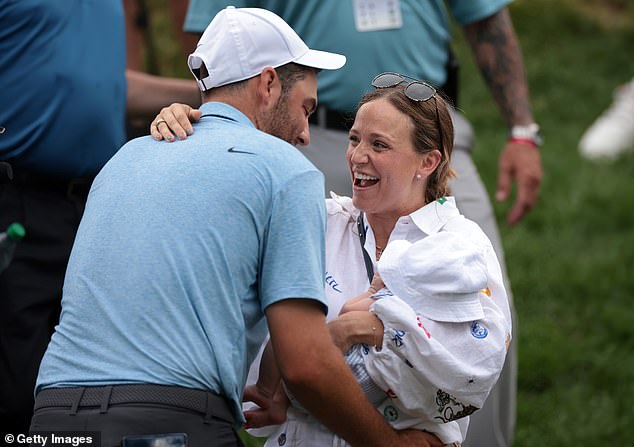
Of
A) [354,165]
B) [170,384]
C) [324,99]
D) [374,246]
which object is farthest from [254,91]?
[324,99]

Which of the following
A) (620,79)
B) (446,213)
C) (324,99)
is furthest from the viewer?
(620,79)

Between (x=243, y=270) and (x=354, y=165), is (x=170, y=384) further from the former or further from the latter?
(x=354, y=165)

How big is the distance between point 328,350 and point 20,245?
5.15 ft

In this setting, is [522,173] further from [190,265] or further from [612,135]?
[612,135]

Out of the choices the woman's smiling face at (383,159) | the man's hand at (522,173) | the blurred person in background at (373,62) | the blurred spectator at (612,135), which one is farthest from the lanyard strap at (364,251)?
the blurred spectator at (612,135)

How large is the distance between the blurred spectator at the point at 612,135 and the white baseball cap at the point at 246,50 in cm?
534

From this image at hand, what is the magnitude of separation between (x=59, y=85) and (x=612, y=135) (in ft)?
17.4

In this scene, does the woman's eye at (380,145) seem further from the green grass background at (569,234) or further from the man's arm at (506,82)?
the green grass background at (569,234)

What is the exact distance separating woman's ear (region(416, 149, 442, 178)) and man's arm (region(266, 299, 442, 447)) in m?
0.68

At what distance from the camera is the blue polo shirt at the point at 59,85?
11.5 ft

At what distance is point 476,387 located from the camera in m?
2.61

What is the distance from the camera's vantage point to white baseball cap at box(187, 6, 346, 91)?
270 cm

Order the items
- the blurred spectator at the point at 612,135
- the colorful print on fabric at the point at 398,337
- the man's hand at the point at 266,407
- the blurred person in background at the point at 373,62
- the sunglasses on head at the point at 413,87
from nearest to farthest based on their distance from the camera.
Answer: the colorful print on fabric at the point at 398,337 → the man's hand at the point at 266,407 → the sunglasses on head at the point at 413,87 → the blurred person in background at the point at 373,62 → the blurred spectator at the point at 612,135

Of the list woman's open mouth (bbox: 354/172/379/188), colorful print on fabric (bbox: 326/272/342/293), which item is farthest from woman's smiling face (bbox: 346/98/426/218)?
colorful print on fabric (bbox: 326/272/342/293)
